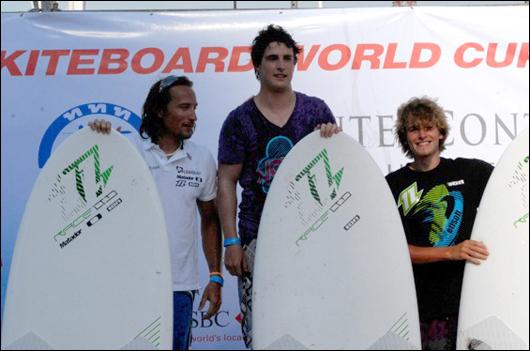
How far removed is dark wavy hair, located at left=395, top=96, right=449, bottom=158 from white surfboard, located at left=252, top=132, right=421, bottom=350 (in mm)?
324

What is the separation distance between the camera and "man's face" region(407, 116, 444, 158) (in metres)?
3.10

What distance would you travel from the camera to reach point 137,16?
4.32 meters

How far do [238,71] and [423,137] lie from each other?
1.43 m

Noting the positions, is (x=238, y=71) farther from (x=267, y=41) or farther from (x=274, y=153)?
(x=274, y=153)

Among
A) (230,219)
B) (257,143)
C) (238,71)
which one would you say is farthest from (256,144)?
(238,71)

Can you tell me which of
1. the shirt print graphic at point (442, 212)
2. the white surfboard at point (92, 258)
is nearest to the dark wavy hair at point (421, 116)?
the shirt print graphic at point (442, 212)

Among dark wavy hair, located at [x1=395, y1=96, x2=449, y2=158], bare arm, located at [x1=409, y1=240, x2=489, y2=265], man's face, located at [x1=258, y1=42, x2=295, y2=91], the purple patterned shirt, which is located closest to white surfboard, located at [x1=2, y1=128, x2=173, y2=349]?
the purple patterned shirt

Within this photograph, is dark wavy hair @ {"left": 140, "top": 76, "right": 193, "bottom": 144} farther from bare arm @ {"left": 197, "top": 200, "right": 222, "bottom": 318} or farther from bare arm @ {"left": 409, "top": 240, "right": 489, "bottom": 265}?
bare arm @ {"left": 409, "top": 240, "right": 489, "bottom": 265}

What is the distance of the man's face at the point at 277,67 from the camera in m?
3.24

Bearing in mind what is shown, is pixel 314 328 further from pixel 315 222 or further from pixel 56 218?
pixel 56 218

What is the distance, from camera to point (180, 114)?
3.25m

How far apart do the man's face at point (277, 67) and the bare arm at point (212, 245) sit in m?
0.49

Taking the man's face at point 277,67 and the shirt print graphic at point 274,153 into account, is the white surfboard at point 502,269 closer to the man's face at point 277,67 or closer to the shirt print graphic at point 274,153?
the shirt print graphic at point 274,153

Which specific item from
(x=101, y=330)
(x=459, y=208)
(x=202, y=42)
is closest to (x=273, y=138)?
(x=459, y=208)
